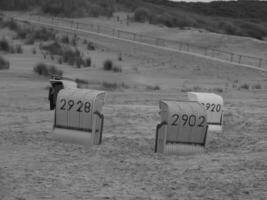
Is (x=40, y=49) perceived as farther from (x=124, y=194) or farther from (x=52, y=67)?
(x=124, y=194)

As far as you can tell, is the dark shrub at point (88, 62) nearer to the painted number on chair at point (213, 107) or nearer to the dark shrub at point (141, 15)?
the painted number on chair at point (213, 107)

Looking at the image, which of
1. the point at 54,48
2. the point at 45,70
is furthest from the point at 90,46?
the point at 45,70

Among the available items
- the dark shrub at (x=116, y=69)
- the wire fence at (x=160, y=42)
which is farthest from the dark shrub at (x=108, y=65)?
the wire fence at (x=160, y=42)

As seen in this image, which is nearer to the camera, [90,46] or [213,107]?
[213,107]

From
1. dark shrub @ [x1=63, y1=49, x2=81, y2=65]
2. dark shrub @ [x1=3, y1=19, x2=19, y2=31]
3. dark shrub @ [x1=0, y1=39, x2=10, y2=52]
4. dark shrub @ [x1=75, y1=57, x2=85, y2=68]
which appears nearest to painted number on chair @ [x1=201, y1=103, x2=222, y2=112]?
dark shrub @ [x1=75, y1=57, x2=85, y2=68]

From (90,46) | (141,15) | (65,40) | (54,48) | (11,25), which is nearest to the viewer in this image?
(54,48)

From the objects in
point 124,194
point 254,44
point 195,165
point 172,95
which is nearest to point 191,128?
point 195,165

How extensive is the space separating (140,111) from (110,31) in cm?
3775

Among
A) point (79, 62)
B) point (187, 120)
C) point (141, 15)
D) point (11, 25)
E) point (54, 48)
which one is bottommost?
point (79, 62)

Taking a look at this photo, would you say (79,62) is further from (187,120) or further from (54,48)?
(187,120)

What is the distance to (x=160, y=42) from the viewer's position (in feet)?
180

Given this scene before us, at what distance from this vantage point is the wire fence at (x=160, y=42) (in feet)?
162

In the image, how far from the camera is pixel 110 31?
193ft

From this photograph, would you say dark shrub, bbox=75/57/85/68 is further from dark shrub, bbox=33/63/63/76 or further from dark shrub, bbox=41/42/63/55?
dark shrub, bbox=33/63/63/76
